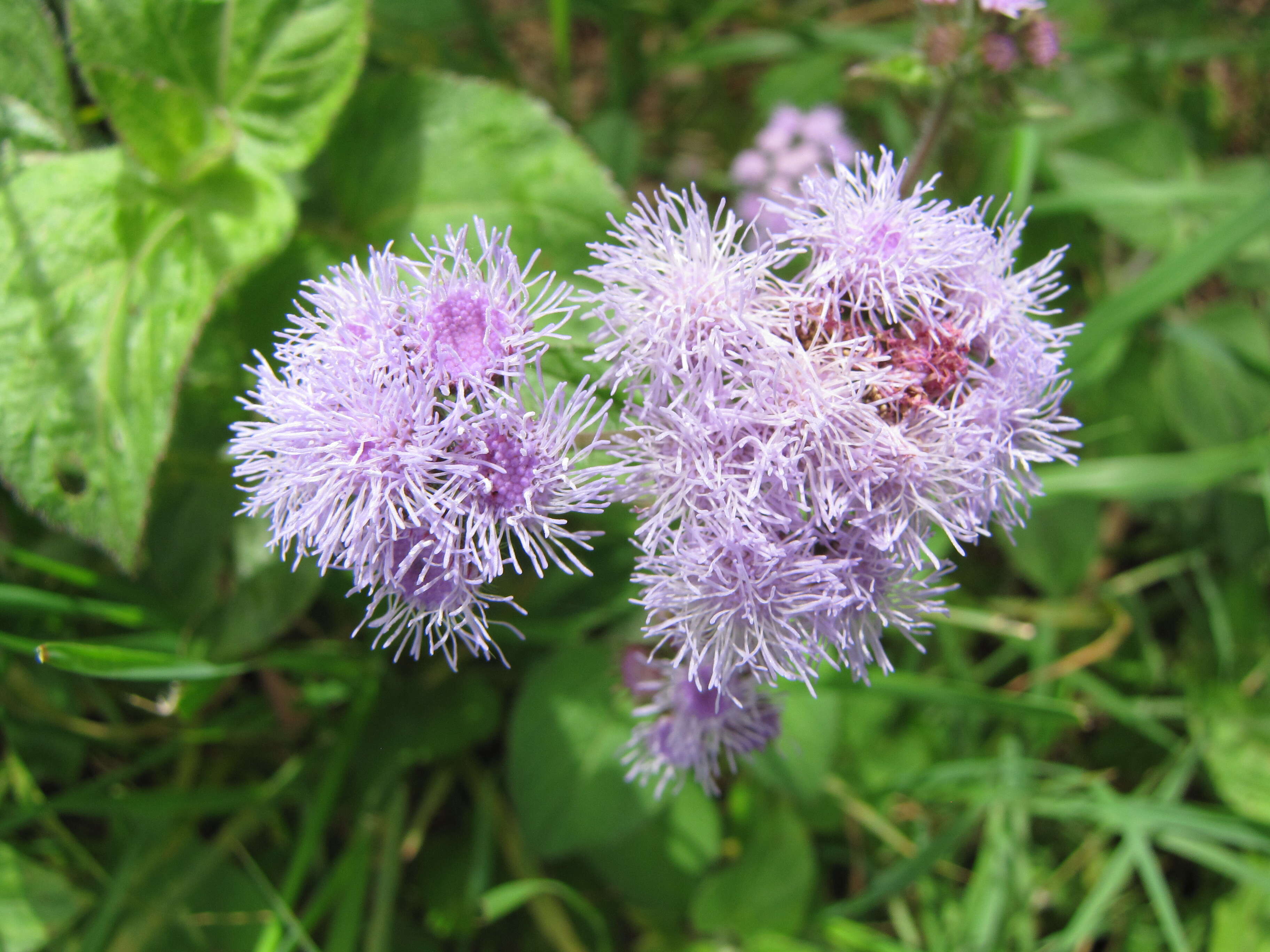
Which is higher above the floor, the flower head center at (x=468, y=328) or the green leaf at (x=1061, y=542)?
the flower head center at (x=468, y=328)

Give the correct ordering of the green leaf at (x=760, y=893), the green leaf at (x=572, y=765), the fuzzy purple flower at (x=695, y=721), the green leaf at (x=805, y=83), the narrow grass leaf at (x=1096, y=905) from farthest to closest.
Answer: the green leaf at (x=805, y=83), the green leaf at (x=760, y=893), the narrow grass leaf at (x=1096, y=905), the green leaf at (x=572, y=765), the fuzzy purple flower at (x=695, y=721)

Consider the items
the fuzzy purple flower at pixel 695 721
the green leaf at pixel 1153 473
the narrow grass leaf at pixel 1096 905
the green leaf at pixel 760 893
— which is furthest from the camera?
the green leaf at pixel 1153 473

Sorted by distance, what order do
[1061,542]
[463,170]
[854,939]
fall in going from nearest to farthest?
[463,170], [854,939], [1061,542]

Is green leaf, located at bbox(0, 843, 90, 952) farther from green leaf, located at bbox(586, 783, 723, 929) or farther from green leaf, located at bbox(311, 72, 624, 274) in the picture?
green leaf, located at bbox(311, 72, 624, 274)

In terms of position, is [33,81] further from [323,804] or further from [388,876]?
[388,876]

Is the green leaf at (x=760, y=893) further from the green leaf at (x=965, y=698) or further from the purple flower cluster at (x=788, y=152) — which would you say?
the purple flower cluster at (x=788, y=152)

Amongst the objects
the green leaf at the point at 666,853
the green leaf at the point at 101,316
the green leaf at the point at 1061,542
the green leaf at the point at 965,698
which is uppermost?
the green leaf at the point at 101,316

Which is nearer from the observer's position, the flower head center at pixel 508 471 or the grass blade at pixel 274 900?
the flower head center at pixel 508 471

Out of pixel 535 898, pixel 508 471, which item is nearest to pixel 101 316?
pixel 508 471

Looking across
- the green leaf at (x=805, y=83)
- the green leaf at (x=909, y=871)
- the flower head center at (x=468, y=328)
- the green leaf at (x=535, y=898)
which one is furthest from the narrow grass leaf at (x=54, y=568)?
the green leaf at (x=805, y=83)
